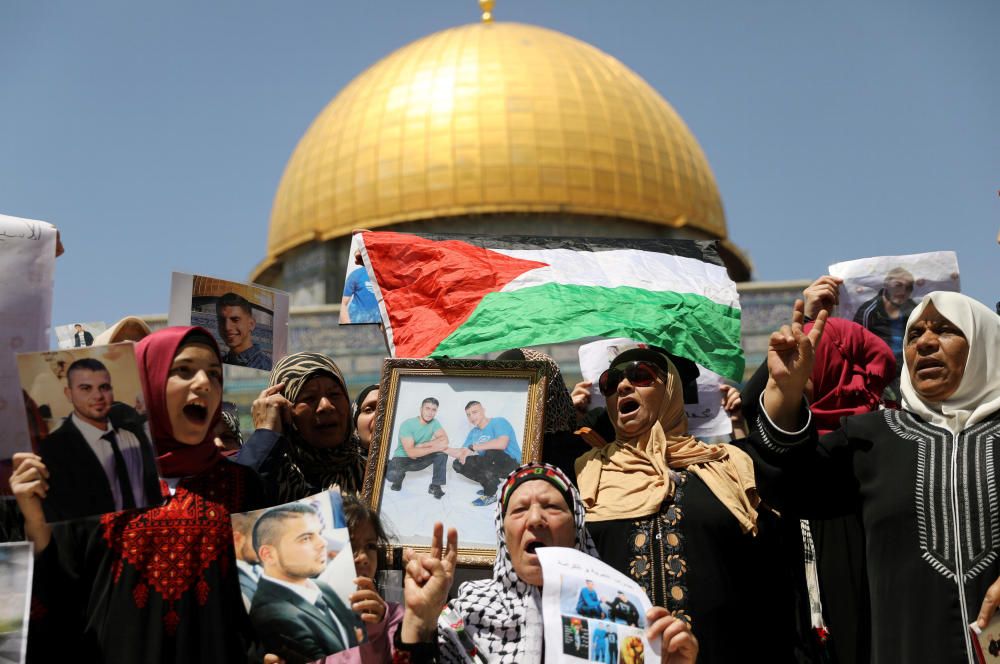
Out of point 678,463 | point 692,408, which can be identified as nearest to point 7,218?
point 678,463

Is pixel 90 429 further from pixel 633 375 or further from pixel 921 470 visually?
pixel 921 470

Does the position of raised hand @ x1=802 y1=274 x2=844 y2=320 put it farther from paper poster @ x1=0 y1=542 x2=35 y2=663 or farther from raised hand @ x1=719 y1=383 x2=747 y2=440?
paper poster @ x1=0 y1=542 x2=35 y2=663

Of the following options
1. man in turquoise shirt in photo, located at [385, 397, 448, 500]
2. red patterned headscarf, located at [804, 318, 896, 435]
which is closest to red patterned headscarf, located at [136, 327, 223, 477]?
man in turquoise shirt in photo, located at [385, 397, 448, 500]

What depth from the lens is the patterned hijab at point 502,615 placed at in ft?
13.3

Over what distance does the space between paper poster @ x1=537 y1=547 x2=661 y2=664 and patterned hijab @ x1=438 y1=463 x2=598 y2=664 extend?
0.78 ft

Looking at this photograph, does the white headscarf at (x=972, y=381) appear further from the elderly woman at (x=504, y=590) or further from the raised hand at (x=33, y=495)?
the raised hand at (x=33, y=495)

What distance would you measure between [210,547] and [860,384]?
2969 mm

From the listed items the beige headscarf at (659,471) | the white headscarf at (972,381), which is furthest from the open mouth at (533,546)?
the white headscarf at (972,381)

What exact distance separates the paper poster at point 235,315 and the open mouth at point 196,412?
7.85 feet

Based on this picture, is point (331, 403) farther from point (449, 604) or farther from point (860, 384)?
point (860, 384)

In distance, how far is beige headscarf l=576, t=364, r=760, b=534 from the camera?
485 cm

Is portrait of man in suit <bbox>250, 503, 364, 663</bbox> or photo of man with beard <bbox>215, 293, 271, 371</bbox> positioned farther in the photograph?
photo of man with beard <bbox>215, 293, 271, 371</bbox>

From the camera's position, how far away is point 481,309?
635 centimetres

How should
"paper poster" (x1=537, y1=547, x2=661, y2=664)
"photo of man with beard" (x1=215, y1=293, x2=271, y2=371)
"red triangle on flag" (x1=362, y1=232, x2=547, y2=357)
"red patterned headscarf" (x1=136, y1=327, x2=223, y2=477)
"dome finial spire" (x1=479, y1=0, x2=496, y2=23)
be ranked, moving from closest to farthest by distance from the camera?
1. "paper poster" (x1=537, y1=547, x2=661, y2=664)
2. "red patterned headscarf" (x1=136, y1=327, x2=223, y2=477)
3. "red triangle on flag" (x1=362, y1=232, x2=547, y2=357)
4. "photo of man with beard" (x1=215, y1=293, x2=271, y2=371)
5. "dome finial spire" (x1=479, y1=0, x2=496, y2=23)
